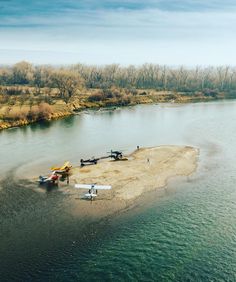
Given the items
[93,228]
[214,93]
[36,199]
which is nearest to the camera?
[93,228]

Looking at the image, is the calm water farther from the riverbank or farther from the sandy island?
the riverbank

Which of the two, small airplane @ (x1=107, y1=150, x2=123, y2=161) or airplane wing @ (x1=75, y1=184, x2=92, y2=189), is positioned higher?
small airplane @ (x1=107, y1=150, x2=123, y2=161)

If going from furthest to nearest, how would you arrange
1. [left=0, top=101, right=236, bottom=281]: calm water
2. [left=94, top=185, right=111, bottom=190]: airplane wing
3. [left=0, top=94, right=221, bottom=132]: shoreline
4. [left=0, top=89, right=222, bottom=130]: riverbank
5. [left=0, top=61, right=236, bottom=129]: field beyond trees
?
[left=0, top=61, right=236, bottom=129]: field beyond trees → [left=0, top=89, right=222, bottom=130]: riverbank → [left=0, top=94, right=221, bottom=132]: shoreline → [left=94, top=185, right=111, bottom=190]: airplane wing → [left=0, top=101, right=236, bottom=281]: calm water

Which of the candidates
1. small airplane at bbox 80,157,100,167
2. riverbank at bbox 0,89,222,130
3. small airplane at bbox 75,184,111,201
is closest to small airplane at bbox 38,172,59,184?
small airplane at bbox 75,184,111,201

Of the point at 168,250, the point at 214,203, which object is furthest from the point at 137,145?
the point at 168,250

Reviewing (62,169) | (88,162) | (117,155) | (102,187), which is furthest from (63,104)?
(102,187)

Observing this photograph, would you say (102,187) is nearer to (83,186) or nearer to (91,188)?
(91,188)

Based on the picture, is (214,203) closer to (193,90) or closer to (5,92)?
(5,92)

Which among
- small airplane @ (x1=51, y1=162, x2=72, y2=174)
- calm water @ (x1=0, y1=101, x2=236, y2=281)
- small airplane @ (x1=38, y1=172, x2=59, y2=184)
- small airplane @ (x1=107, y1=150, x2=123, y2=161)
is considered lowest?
calm water @ (x1=0, y1=101, x2=236, y2=281)
